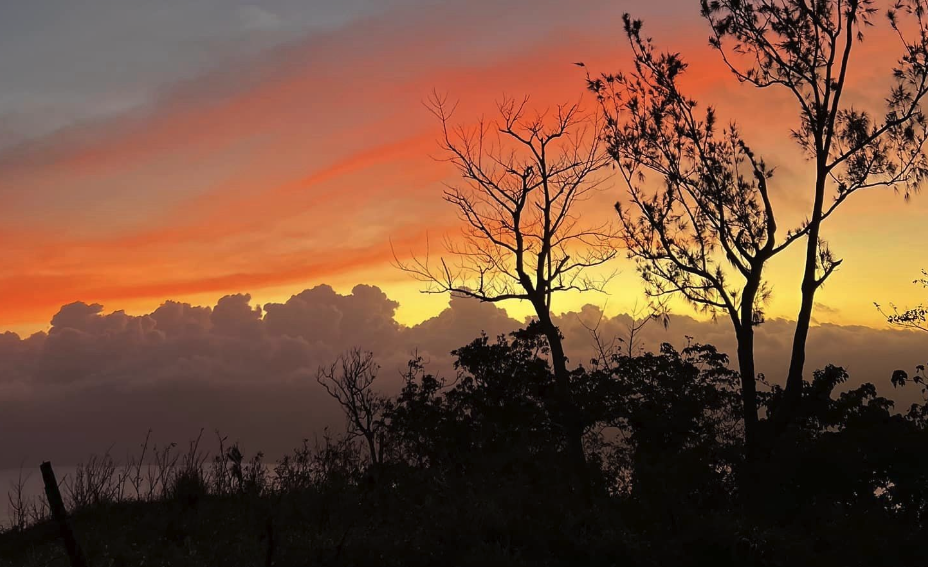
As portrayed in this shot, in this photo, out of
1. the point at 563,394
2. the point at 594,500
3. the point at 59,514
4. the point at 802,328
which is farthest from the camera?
the point at 563,394

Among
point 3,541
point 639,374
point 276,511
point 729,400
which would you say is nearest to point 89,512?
point 3,541

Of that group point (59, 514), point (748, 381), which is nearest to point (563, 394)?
point (748, 381)

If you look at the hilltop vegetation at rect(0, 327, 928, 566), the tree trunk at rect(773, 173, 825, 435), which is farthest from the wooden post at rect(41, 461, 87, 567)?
the tree trunk at rect(773, 173, 825, 435)

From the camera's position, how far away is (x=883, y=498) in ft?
62.8

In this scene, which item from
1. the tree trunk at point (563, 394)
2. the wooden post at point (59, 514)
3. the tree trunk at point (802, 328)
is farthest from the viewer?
the tree trunk at point (563, 394)

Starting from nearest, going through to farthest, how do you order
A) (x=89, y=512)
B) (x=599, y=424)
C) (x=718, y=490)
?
1. (x=89, y=512)
2. (x=718, y=490)
3. (x=599, y=424)

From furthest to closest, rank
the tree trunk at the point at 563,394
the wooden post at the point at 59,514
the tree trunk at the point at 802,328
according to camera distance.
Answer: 1. the tree trunk at the point at 563,394
2. the tree trunk at the point at 802,328
3. the wooden post at the point at 59,514

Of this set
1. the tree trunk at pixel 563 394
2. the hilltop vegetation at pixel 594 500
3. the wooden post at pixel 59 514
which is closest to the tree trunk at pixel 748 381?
the hilltop vegetation at pixel 594 500

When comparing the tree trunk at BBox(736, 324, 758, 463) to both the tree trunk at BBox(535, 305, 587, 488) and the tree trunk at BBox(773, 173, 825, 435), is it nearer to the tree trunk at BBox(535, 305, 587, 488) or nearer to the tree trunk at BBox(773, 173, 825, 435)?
the tree trunk at BBox(773, 173, 825, 435)

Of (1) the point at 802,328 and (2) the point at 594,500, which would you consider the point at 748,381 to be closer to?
(1) the point at 802,328

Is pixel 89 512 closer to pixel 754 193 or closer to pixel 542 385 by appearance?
pixel 542 385

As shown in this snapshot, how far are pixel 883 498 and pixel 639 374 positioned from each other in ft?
31.6

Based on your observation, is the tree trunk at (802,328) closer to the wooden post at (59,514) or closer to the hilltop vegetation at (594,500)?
the hilltop vegetation at (594,500)

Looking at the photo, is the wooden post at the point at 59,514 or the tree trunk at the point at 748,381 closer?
the wooden post at the point at 59,514
